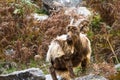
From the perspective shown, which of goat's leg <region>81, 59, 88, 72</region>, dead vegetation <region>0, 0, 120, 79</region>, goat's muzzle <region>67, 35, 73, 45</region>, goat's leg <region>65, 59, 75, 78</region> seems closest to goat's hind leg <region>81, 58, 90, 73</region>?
goat's leg <region>81, 59, 88, 72</region>

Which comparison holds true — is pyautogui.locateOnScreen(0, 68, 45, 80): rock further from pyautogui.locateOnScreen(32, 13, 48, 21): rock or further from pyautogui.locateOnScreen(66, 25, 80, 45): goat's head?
pyautogui.locateOnScreen(32, 13, 48, 21): rock

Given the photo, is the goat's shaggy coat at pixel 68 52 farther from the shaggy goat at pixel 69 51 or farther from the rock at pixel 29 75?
the rock at pixel 29 75

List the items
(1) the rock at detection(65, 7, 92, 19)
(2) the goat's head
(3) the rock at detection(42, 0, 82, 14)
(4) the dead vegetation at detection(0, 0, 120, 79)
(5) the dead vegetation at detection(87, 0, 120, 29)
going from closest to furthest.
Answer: (2) the goat's head < (4) the dead vegetation at detection(0, 0, 120, 79) < (1) the rock at detection(65, 7, 92, 19) < (5) the dead vegetation at detection(87, 0, 120, 29) < (3) the rock at detection(42, 0, 82, 14)

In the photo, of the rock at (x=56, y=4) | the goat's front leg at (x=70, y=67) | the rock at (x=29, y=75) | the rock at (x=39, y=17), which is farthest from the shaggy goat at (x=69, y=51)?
the rock at (x=56, y=4)

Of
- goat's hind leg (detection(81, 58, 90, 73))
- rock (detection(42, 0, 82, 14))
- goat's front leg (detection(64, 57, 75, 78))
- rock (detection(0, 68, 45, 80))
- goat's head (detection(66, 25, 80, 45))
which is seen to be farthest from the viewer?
rock (detection(42, 0, 82, 14))

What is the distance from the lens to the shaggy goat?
304 inches

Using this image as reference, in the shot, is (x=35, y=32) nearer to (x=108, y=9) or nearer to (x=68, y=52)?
(x=108, y=9)

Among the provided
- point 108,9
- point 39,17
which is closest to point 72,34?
point 39,17

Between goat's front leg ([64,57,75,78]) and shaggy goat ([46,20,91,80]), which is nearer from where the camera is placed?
shaggy goat ([46,20,91,80])

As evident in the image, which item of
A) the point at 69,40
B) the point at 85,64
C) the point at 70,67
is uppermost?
the point at 69,40

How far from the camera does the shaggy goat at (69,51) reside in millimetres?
7719

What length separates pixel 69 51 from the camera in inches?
306

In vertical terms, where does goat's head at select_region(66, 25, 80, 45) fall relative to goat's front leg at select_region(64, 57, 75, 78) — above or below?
above

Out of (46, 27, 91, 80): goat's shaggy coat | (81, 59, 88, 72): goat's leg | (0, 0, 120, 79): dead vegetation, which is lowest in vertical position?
(0, 0, 120, 79): dead vegetation
